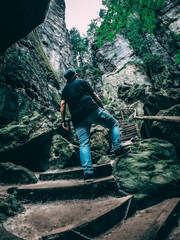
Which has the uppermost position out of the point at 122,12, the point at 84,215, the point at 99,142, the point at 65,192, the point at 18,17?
the point at 122,12

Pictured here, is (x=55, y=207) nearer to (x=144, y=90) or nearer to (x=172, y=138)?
(x=172, y=138)

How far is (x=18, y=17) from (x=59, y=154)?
308 centimetres

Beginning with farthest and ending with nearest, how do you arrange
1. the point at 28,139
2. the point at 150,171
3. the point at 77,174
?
the point at 28,139, the point at 77,174, the point at 150,171

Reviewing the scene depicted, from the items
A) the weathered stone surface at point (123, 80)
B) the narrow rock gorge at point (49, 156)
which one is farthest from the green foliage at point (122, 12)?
the weathered stone surface at point (123, 80)

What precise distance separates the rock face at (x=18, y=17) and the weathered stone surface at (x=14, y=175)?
2.80 m

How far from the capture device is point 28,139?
10.2ft

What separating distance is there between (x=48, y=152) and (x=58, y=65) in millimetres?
14597

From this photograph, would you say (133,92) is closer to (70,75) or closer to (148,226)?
(70,75)

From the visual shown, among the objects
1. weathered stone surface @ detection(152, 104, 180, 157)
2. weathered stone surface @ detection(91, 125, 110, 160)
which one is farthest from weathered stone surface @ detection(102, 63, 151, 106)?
weathered stone surface @ detection(152, 104, 180, 157)

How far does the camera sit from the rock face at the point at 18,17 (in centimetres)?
246

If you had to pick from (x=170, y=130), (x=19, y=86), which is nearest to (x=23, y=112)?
(x=19, y=86)

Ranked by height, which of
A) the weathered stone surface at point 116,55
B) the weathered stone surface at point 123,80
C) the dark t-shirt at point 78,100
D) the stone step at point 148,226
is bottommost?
the stone step at point 148,226

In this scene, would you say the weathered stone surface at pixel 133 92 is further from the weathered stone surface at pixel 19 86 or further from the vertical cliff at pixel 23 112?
the weathered stone surface at pixel 19 86

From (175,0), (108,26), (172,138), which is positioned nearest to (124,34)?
(175,0)
